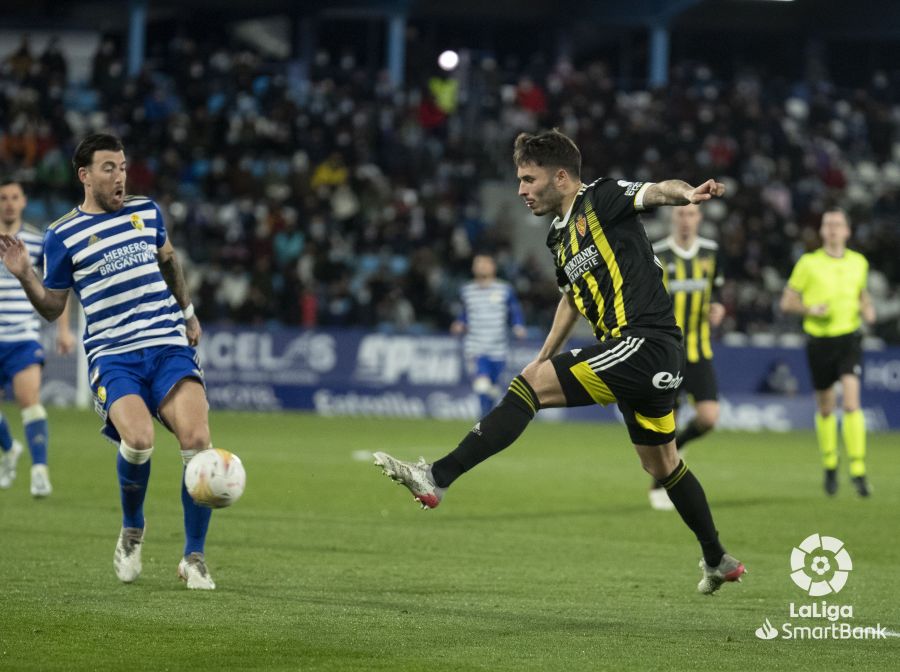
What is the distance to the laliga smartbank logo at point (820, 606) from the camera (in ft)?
21.1

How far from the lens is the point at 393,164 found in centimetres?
2942

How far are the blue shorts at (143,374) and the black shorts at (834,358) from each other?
7.53 m

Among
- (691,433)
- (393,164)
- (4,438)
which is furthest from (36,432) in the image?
(393,164)

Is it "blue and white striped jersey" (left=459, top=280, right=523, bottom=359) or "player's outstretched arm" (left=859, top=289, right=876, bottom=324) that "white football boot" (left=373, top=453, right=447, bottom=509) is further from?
"blue and white striped jersey" (left=459, top=280, right=523, bottom=359)

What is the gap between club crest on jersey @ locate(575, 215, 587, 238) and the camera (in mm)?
6938

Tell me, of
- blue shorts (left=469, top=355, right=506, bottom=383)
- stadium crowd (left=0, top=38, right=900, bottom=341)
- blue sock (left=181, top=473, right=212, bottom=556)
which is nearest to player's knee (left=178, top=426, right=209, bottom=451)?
blue sock (left=181, top=473, right=212, bottom=556)

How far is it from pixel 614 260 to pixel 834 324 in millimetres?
7179

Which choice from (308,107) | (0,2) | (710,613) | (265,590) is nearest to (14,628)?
(265,590)

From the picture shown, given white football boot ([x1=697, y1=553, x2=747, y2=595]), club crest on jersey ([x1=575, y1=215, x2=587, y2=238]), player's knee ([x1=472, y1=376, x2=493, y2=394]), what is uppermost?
club crest on jersey ([x1=575, y1=215, x2=587, y2=238])

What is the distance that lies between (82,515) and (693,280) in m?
5.31

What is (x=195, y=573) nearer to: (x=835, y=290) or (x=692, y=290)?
(x=692, y=290)

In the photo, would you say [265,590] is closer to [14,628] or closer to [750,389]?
[14,628]

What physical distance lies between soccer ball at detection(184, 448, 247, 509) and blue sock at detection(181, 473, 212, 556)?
623 millimetres

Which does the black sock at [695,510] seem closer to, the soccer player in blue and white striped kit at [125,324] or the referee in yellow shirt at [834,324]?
the soccer player in blue and white striped kit at [125,324]
